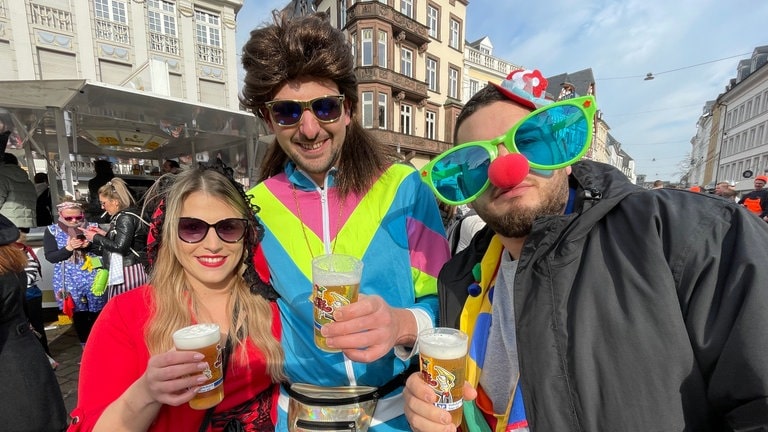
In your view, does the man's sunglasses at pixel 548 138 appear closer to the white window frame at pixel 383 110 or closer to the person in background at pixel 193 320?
the person in background at pixel 193 320

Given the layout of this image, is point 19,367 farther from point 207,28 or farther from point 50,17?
point 207,28

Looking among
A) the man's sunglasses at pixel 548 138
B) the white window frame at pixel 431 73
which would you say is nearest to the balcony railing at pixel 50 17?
the white window frame at pixel 431 73

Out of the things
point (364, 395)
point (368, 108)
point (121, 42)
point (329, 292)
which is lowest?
point (364, 395)

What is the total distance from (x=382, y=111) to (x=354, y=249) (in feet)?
Result: 61.6

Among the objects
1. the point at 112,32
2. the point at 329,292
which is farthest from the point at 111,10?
the point at 329,292

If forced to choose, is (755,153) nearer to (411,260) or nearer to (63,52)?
(411,260)

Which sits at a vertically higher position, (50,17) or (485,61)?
(485,61)

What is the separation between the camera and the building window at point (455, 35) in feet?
76.3

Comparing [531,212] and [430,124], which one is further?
[430,124]

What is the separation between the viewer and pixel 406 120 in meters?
21.4

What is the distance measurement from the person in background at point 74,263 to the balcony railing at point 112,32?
1634 centimetres

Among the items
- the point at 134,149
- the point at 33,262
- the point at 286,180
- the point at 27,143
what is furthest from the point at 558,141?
the point at 134,149

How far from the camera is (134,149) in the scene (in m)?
11.1

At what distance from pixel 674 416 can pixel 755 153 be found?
46635mm
